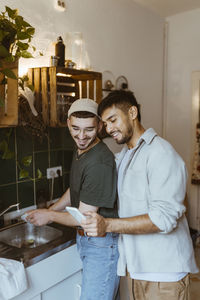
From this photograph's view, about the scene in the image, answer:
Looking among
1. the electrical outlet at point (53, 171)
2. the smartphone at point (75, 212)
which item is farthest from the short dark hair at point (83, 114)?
the electrical outlet at point (53, 171)

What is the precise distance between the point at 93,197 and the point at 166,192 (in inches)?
14.5

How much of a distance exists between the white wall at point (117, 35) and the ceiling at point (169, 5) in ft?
0.23

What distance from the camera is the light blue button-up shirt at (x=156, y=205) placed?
1386mm

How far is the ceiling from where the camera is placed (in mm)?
3170

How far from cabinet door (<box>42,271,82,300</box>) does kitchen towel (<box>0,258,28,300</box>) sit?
0.26 m

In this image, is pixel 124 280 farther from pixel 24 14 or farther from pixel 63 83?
pixel 24 14

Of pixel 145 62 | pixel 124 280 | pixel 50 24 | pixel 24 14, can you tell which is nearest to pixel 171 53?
pixel 145 62

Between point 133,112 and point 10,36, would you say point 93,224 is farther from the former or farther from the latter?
point 10,36

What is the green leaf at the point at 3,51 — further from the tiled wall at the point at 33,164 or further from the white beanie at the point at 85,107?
the tiled wall at the point at 33,164

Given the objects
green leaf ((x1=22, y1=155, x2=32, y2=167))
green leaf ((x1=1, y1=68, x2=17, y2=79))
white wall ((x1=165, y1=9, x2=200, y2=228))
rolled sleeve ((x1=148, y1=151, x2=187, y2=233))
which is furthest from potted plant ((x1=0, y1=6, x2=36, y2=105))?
white wall ((x1=165, y1=9, x2=200, y2=228))

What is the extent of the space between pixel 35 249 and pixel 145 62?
2328 mm

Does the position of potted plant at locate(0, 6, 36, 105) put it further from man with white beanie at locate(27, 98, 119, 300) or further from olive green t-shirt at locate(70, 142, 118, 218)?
olive green t-shirt at locate(70, 142, 118, 218)

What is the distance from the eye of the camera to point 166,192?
1384 millimetres

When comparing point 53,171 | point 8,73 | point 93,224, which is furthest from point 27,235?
point 8,73
